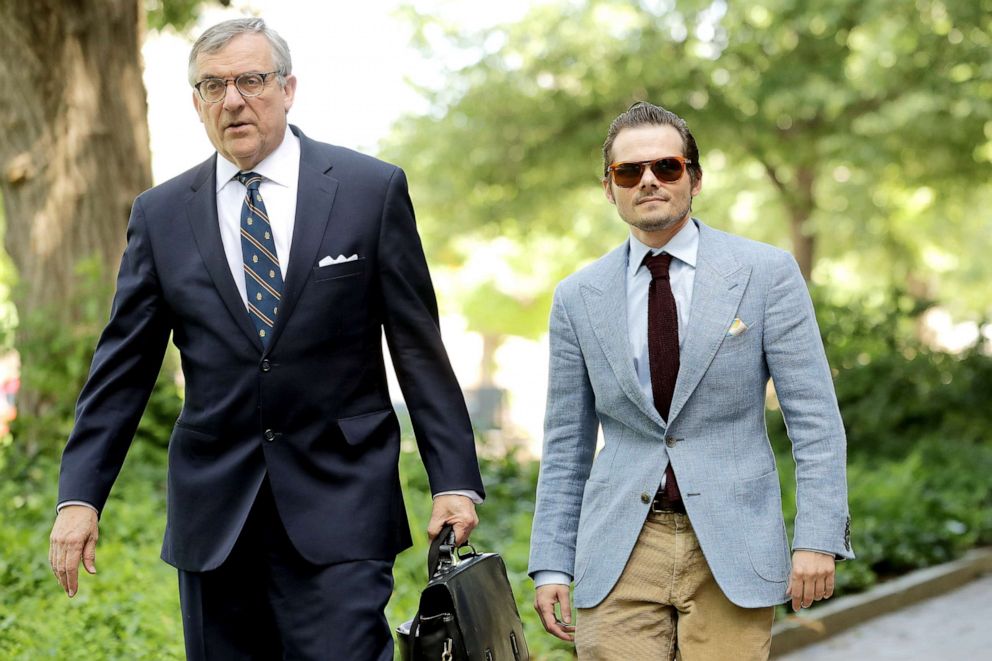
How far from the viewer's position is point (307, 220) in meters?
3.62

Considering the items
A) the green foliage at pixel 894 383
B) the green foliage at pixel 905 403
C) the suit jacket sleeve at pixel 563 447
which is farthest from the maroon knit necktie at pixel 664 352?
the green foliage at pixel 894 383

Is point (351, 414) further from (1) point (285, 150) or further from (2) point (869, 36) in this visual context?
(2) point (869, 36)

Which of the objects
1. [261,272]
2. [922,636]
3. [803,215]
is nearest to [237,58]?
[261,272]

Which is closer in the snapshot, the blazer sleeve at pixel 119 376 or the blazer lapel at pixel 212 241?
the blazer lapel at pixel 212 241

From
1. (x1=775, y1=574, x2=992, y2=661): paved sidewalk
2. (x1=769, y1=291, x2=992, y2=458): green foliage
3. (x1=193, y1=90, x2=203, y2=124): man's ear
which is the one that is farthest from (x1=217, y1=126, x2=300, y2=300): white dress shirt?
(x1=769, y1=291, x2=992, y2=458): green foliage

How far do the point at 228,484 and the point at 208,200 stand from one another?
765mm

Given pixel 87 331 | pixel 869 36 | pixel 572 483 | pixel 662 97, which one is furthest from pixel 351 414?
pixel 662 97

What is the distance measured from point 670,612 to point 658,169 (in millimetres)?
1189

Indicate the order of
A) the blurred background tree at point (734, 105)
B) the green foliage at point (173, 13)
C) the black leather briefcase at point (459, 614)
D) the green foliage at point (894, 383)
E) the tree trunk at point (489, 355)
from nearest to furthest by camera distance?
1. the black leather briefcase at point (459, 614)
2. the green foliage at point (173, 13)
3. the green foliage at point (894, 383)
4. the blurred background tree at point (734, 105)
5. the tree trunk at point (489, 355)

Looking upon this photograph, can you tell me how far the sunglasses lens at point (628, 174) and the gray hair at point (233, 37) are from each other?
0.95m

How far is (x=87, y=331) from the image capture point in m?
9.09

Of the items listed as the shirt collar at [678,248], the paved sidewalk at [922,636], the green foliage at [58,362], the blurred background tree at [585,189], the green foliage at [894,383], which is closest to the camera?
the shirt collar at [678,248]

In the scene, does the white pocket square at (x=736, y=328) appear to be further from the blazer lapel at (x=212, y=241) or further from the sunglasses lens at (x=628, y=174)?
the blazer lapel at (x=212, y=241)

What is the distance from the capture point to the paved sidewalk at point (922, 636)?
7.30 metres
